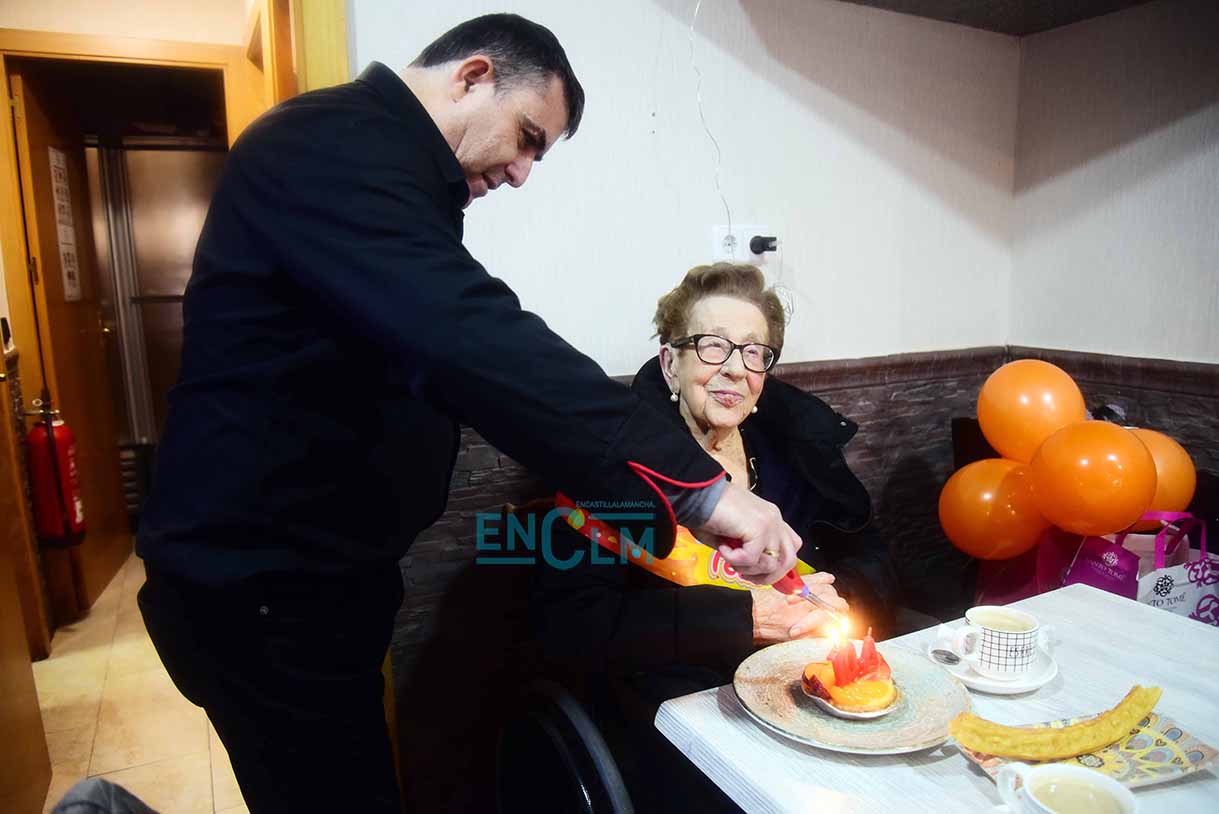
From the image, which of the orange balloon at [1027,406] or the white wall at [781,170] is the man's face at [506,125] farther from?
the orange balloon at [1027,406]

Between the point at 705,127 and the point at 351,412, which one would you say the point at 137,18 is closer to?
the point at 705,127

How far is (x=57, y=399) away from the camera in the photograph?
9.92 ft

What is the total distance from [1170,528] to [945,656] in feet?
3.38

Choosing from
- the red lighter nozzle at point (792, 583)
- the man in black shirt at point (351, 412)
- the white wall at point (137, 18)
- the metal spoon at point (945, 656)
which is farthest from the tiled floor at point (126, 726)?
the white wall at point (137, 18)

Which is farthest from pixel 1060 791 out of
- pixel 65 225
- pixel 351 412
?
pixel 65 225

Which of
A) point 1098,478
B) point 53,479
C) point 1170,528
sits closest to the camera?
point 1098,478

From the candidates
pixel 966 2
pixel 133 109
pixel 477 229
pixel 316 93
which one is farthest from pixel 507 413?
pixel 133 109

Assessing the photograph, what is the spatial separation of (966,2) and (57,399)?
3.49 meters

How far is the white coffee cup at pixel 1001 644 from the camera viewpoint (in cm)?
100

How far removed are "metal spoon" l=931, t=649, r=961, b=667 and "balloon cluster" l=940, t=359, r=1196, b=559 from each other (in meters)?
0.71

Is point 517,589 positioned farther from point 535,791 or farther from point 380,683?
point 380,683

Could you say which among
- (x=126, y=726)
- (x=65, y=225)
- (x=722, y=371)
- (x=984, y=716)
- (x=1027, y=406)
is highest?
(x=65, y=225)

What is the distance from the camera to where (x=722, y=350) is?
157 centimetres

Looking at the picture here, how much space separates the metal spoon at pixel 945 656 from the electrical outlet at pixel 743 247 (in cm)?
117
